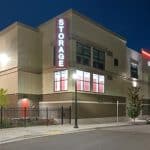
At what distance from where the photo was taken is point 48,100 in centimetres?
4425

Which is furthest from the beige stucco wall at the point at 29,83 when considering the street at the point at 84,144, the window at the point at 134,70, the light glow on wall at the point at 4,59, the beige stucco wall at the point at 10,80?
the street at the point at 84,144

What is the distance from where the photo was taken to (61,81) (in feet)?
141

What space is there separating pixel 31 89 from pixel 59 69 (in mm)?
4708

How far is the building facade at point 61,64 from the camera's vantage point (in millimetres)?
42438

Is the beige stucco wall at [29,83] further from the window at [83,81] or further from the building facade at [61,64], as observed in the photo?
the window at [83,81]

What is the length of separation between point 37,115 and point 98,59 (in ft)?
37.5

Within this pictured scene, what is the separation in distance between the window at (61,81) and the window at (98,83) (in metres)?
5.12

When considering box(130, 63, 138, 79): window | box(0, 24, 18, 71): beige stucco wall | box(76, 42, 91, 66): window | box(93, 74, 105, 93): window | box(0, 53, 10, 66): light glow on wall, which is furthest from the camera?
box(130, 63, 138, 79): window

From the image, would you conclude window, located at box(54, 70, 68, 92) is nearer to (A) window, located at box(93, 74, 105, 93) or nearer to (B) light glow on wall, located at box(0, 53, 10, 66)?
(A) window, located at box(93, 74, 105, 93)

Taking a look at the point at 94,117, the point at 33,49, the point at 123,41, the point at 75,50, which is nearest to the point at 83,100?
the point at 94,117

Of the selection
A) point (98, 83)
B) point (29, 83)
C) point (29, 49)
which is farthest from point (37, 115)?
point (98, 83)

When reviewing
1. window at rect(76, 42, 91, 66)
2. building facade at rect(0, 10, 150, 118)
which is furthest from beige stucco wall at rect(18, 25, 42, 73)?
window at rect(76, 42, 91, 66)

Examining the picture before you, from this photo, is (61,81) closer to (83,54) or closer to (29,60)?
(83,54)

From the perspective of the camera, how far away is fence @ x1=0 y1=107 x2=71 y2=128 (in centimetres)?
3710
